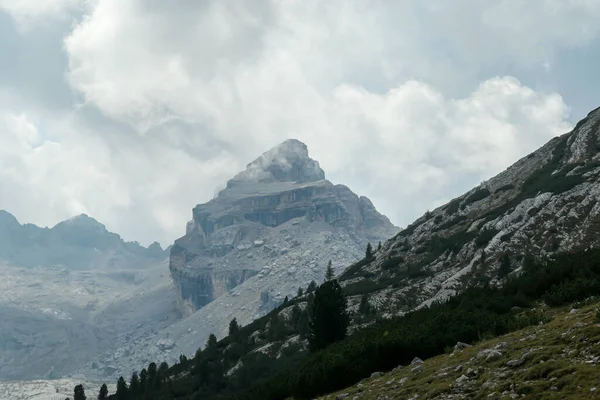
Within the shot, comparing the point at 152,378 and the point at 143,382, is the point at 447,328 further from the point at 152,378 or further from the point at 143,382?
the point at 143,382

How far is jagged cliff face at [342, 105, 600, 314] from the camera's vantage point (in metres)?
82.8

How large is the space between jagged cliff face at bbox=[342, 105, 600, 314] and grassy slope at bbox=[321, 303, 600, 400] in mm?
48780

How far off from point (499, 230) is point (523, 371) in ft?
279

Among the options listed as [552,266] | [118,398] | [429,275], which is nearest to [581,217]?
[429,275]

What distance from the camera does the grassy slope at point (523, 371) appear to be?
16156mm

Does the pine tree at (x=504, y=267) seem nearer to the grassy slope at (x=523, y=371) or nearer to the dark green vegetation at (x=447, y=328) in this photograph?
the dark green vegetation at (x=447, y=328)

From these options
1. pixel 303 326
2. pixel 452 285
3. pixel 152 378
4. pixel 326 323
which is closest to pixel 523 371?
pixel 326 323

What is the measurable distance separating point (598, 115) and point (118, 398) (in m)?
130

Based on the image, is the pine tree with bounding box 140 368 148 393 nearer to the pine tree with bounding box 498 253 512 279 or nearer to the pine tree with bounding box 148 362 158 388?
the pine tree with bounding box 148 362 158 388

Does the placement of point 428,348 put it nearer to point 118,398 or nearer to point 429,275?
point 429,275

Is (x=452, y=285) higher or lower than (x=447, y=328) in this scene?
higher

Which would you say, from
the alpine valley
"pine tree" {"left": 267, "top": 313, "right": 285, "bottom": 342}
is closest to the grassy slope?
the alpine valley

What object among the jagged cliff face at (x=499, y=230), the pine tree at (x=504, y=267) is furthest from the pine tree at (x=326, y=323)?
the pine tree at (x=504, y=267)

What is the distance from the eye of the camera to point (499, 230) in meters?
98.3
